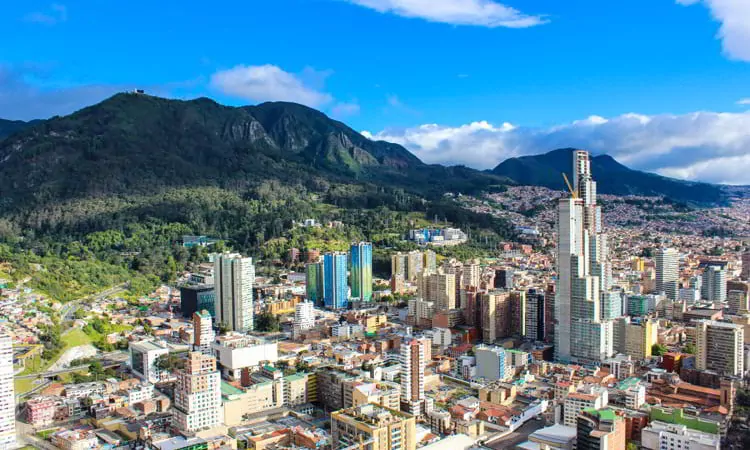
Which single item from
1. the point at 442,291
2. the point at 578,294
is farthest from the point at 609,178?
the point at 578,294

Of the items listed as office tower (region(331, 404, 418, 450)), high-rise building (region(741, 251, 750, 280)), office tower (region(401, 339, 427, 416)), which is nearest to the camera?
office tower (region(331, 404, 418, 450))

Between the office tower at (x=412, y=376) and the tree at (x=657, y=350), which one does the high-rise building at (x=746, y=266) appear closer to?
the tree at (x=657, y=350)

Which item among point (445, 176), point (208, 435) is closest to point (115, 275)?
point (208, 435)

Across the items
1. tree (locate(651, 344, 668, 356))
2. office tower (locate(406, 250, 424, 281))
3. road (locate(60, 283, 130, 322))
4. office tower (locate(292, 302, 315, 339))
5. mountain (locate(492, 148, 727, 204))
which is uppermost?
mountain (locate(492, 148, 727, 204))

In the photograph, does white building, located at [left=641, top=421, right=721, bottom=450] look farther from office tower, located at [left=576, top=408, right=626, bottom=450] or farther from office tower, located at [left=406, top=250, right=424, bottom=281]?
office tower, located at [left=406, top=250, right=424, bottom=281]


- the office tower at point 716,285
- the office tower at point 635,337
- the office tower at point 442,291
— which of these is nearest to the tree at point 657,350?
the office tower at point 635,337

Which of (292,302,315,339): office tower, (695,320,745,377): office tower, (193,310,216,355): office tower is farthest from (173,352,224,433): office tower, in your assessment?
(695,320,745,377): office tower

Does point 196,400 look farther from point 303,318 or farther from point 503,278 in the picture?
point 503,278
